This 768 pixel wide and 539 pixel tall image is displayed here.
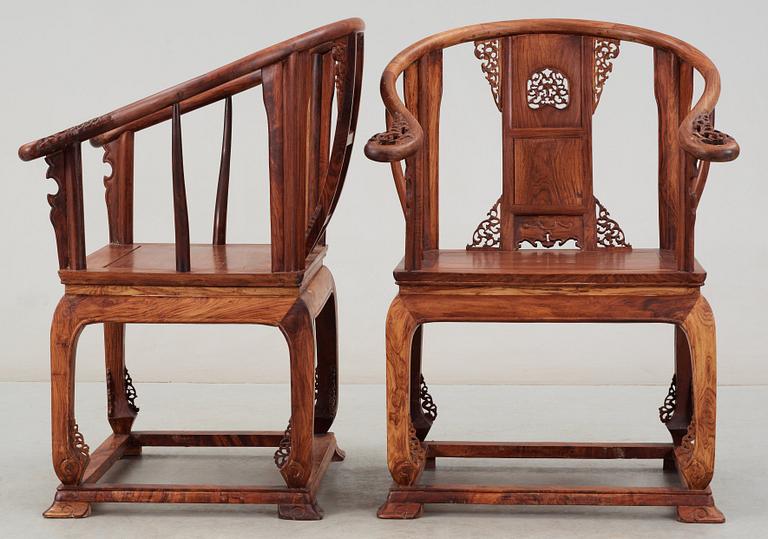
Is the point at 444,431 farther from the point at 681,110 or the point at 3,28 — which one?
the point at 3,28

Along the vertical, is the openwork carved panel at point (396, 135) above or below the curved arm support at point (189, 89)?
below

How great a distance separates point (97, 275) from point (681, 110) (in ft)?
5.19

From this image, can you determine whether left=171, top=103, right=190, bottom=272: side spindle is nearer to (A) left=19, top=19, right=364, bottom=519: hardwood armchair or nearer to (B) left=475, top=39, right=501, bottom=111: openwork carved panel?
(A) left=19, top=19, right=364, bottom=519: hardwood armchair

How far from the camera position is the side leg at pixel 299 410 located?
3.46m

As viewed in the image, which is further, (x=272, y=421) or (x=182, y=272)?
(x=272, y=421)

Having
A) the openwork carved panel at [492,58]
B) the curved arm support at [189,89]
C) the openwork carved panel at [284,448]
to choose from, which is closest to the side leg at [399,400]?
the openwork carved panel at [284,448]

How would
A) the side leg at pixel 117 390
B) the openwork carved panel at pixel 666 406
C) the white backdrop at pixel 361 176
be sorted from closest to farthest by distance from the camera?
the openwork carved panel at pixel 666 406 < the side leg at pixel 117 390 < the white backdrop at pixel 361 176

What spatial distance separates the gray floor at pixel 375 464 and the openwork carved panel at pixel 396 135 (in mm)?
918

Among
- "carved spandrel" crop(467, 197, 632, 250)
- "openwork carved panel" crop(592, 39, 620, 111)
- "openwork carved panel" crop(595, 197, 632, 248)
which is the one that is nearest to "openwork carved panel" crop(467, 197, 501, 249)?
"carved spandrel" crop(467, 197, 632, 250)

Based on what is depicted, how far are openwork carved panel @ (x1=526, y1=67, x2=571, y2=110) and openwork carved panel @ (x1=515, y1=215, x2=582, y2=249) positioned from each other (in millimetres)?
303

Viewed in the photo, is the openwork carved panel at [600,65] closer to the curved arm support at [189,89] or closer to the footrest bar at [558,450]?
the curved arm support at [189,89]

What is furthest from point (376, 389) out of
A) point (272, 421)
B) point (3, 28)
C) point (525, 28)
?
point (3, 28)

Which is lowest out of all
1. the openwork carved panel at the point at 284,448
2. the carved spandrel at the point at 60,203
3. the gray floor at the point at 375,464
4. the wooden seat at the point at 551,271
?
the gray floor at the point at 375,464

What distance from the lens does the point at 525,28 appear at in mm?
3852
